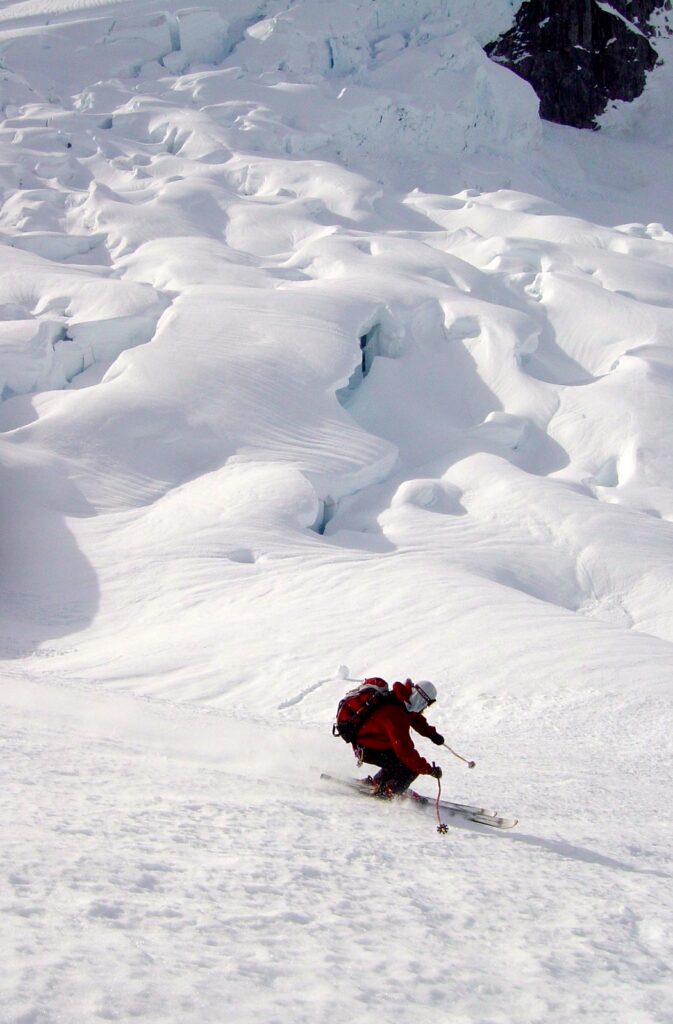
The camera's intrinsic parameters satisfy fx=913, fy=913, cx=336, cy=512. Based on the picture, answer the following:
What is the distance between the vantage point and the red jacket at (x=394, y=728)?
5.48 metres

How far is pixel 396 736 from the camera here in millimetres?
5465

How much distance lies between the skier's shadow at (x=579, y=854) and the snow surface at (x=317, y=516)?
41mm

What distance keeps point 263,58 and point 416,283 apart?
880 inches

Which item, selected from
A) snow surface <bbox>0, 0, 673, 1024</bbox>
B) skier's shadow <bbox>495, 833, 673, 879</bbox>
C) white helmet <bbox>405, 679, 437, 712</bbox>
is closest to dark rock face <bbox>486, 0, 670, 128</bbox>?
snow surface <bbox>0, 0, 673, 1024</bbox>

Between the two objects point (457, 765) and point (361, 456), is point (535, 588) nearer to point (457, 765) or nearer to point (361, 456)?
point (361, 456)

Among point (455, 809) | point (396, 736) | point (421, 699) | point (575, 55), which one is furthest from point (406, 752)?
point (575, 55)

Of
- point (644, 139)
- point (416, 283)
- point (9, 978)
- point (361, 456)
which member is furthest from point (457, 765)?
point (644, 139)

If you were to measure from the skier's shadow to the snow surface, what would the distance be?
4 cm

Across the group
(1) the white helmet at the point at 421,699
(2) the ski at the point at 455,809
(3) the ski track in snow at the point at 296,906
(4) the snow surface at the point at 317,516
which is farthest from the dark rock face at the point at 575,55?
(3) the ski track in snow at the point at 296,906

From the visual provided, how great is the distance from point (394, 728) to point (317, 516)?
11011mm

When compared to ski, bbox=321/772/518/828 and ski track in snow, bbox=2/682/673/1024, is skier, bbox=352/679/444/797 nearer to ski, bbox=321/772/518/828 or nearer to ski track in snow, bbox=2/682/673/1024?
ski, bbox=321/772/518/828

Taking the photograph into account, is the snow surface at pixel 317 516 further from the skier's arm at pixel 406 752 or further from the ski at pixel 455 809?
the skier's arm at pixel 406 752

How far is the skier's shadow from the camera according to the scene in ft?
15.8

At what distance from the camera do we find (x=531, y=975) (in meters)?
3.16
